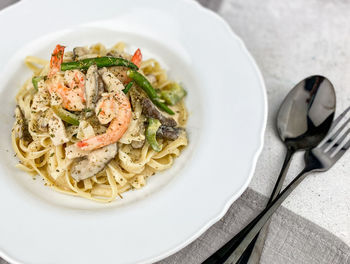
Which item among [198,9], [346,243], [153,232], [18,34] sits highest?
[18,34]

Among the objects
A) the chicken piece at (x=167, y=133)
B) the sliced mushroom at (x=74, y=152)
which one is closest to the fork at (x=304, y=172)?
the chicken piece at (x=167, y=133)

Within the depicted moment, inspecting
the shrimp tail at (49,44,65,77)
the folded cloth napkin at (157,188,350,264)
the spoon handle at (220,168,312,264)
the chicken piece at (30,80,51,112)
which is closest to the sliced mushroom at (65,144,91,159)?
Result: the chicken piece at (30,80,51,112)

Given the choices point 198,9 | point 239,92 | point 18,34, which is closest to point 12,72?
point 18,34

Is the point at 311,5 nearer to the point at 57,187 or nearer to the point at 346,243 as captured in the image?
the point at 346,243

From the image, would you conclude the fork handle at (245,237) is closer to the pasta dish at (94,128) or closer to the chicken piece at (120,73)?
the pasta dish at (94,128)

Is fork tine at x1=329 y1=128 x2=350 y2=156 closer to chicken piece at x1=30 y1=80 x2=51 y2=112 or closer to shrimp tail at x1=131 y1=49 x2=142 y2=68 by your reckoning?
shrimp tail at x1=131 y1=49 x2=142 y2=68

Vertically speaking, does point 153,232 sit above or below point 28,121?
below

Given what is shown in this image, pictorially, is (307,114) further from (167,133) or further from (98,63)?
(98,63)
